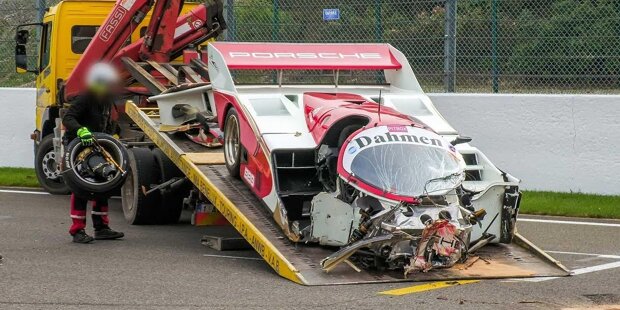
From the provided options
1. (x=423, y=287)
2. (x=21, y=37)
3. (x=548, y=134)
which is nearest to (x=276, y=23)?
(x=21, y=37)

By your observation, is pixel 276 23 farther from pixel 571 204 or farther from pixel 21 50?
pixel 571 204

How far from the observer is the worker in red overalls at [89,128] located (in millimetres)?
12453

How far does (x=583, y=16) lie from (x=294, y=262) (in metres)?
7.21

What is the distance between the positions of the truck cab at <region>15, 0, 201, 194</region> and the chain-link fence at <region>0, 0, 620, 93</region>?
1.61 metres

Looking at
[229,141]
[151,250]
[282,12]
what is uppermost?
[282,12]

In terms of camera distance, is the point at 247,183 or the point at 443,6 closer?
the point at 247,183

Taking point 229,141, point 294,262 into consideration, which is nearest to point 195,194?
point 229,141

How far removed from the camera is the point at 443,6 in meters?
17.0

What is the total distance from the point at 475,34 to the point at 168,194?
5.41m

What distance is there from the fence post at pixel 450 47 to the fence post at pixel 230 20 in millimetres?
3480

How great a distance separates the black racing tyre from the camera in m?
12.2

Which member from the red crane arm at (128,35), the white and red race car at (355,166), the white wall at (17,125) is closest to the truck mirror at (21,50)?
the red crane arm at (128,35)

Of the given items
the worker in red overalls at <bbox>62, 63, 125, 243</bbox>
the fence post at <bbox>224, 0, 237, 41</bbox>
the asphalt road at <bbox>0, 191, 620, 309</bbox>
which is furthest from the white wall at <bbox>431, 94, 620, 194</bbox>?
the worker in red overalls at <bbox>62, 63, 125, 243</bbox>

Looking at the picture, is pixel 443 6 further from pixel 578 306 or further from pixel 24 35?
pixel 578 306
